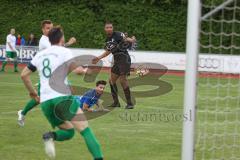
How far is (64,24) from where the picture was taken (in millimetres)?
36812

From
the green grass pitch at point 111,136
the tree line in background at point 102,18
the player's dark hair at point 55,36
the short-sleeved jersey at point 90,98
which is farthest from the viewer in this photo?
the tree line in background at point 102,18

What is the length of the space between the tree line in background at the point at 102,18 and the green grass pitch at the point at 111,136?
742 inches

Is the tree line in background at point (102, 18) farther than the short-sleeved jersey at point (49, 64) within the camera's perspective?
Yes

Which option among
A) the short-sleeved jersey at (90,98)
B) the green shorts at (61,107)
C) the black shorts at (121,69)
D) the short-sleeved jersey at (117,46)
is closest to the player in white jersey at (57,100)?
the green shorts at (61,107)

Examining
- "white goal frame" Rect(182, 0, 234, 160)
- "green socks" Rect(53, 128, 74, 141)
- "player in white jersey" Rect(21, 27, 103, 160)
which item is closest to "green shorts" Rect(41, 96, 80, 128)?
"player in white jersey" Rect(21, 27, 103, 160)

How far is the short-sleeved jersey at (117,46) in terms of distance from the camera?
14.8m

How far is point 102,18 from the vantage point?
36.1m

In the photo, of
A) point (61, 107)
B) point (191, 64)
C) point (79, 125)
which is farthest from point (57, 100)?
point (191, 64)

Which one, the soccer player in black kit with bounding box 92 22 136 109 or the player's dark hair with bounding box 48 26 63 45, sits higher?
the player's dark hair with bounding box 48 26 63 45

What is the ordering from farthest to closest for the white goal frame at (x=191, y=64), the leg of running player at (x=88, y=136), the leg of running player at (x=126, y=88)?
the leg of running player at (x=126, y=88)
the leg of running player at (x=88, y=136)
the white goal frame at (x=191, y=64)

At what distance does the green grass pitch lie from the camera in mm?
9430

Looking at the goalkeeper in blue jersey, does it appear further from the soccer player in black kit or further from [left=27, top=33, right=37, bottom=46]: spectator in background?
[left=27, top=33, right=37, bottom=46]: spectator in background

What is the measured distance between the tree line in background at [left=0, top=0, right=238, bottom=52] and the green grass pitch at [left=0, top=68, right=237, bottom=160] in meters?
18.8

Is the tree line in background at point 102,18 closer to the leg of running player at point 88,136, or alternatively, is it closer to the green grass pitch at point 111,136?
the green grass pitch at point 111,136
